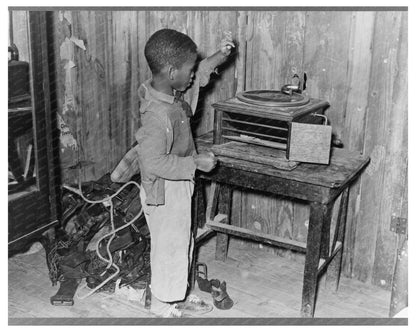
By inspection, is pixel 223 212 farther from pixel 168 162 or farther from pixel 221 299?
pixel 168 162

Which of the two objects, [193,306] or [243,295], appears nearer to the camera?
[193,306]

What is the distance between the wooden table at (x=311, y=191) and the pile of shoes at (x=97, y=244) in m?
0.43

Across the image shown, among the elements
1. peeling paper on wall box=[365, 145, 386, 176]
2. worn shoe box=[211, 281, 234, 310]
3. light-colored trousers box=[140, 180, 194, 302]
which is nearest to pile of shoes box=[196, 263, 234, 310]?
worn shoe box=[211, 281, 234, 310]

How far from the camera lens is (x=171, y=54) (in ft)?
10.5

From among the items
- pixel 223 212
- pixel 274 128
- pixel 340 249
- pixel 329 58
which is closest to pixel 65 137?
pixel 223 212

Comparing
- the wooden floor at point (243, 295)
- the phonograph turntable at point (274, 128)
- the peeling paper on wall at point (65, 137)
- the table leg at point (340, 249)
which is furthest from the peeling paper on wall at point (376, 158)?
the peeling paper on wall at point (65, 137)

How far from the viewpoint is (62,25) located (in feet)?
14.3

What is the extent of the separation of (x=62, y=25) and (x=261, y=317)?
7.84 feet

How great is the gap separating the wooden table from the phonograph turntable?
7 centimetres

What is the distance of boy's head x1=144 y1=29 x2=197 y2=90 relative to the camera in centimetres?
320

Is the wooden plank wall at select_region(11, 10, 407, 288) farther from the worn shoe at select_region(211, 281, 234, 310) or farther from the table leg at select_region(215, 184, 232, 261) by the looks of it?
the worn shoe at select_region(211, 281, 234, 310)

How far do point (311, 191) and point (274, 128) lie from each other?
39 centimetres
